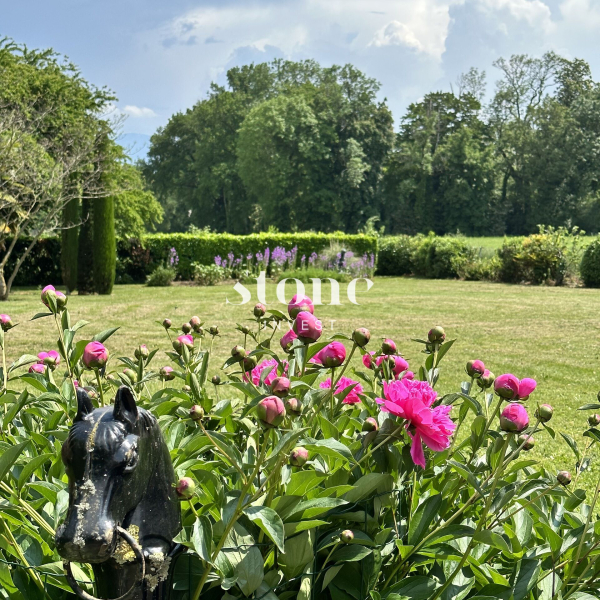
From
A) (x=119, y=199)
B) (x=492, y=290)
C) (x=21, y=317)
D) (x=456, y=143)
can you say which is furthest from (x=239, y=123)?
(x=21, y=317)

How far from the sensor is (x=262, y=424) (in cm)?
80

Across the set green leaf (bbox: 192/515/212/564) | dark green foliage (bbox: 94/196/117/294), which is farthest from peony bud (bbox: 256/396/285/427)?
dark green foliage (bbox: 94/196/117/294)

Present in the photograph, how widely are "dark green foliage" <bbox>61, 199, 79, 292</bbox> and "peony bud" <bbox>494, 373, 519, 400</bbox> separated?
13262 mm

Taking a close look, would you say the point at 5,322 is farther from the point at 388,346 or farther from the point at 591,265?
the point at 591,265

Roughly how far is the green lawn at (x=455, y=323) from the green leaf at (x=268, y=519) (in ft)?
9.68

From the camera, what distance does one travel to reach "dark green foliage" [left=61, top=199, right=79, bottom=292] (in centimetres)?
1327

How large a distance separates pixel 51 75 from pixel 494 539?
1577 cm

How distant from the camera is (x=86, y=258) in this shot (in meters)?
12.9

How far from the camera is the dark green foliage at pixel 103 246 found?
1276 centimetres

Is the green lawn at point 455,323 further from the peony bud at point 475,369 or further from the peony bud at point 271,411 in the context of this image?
the peony bud at point 271,411

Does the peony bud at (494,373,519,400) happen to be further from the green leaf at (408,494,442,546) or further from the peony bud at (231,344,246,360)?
the peony bud at (231,344,246,360)

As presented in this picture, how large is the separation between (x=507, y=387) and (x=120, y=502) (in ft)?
2.25

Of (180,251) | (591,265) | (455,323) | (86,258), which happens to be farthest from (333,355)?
(180,251)

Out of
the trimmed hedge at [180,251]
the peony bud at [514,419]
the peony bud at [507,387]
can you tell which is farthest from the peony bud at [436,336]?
the trimmed hedge at [180,251]
